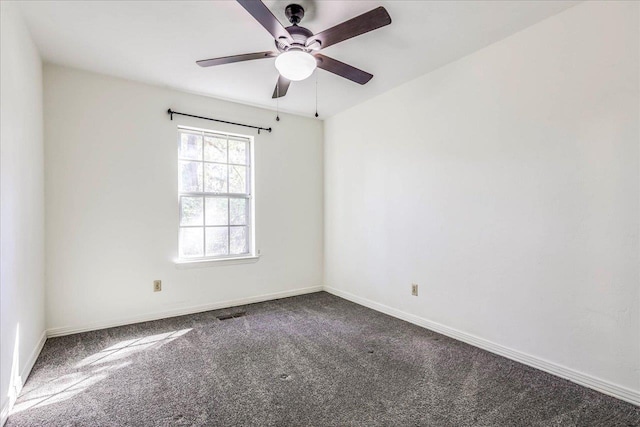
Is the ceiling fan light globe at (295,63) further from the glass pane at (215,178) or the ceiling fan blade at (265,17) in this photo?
the glass pane at (215,178)

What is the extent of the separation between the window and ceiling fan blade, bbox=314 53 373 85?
183 cm

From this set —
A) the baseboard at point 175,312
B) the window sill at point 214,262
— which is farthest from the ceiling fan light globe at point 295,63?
the baseboard at point 175,312

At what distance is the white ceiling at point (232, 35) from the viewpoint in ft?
6.72

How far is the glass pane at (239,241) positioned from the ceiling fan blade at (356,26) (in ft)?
7.87

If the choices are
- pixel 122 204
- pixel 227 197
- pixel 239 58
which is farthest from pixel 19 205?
pixel 227 197

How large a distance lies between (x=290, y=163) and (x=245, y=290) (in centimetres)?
167

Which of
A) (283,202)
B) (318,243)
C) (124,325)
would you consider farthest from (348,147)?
(124,325)

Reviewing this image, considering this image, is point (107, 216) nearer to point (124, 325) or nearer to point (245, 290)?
point (124, 325)

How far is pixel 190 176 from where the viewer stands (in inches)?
140

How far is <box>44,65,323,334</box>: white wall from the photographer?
2.85 meters

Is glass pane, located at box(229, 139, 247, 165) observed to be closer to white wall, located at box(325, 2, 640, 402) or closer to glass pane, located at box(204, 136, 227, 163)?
glass pane, located at box(204, 136, 227, 163)

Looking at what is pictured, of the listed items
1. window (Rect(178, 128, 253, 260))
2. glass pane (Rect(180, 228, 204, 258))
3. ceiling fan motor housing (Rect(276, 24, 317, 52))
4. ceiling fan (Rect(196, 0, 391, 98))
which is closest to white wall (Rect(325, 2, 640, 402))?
ceiling fan (Rect(196, 0, 391, 98))

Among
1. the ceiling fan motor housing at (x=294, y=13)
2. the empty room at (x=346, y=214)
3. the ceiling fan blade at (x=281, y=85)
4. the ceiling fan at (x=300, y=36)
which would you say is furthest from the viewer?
the ceiling fan blade at (x=281, y=85)

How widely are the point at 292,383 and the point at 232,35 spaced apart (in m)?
2.43
